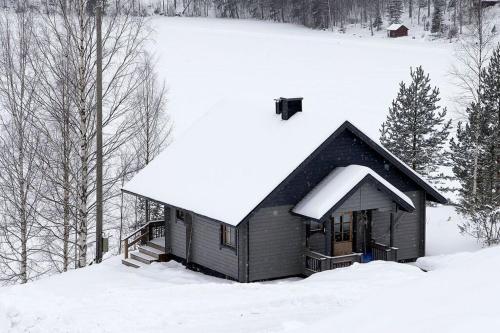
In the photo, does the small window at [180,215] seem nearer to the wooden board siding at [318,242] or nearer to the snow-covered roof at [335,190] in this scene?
the snow-covered roof at [335,190]

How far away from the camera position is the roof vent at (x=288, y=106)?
24.6 metres

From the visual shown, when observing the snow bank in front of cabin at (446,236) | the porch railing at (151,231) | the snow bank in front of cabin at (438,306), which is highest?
the snow bank in front of cabin at (438,306)

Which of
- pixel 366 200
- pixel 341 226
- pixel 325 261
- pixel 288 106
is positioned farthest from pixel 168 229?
pixel 366 200

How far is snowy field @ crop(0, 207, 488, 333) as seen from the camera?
10570mm

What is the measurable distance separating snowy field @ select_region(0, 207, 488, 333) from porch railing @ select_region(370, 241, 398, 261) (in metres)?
1.20

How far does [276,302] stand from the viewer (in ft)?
55.3

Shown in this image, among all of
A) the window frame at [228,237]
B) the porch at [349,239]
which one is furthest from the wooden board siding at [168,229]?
the porch at [349,239]

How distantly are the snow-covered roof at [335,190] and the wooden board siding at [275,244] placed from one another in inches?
24.3

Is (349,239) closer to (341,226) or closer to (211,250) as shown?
(341,226)

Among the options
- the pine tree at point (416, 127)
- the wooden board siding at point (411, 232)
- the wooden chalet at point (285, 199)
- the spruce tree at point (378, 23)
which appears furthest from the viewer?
the spruce tree at point (378, 23)

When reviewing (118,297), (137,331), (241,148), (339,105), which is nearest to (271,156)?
(241,148)

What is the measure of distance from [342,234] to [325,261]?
6.56 feet

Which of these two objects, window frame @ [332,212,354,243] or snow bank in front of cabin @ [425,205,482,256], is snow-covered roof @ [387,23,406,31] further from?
Answer: window frame @ [332,212,354,243]

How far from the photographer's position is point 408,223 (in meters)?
25.6
